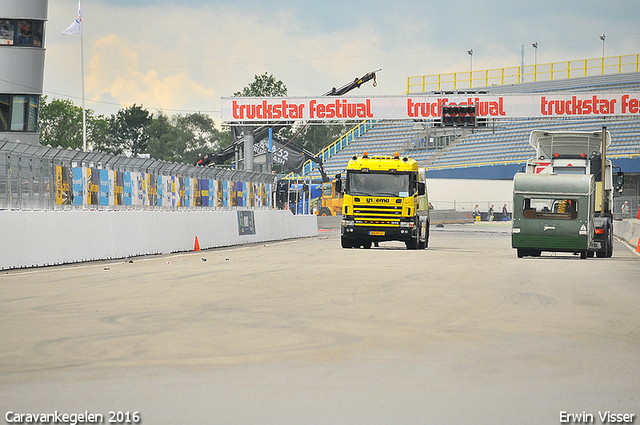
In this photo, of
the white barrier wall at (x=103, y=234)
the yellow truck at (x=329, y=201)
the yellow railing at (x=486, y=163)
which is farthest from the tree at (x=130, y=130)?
the white barrier wall at (x=103, y=234)

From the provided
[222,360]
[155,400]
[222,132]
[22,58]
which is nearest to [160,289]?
[222,360]

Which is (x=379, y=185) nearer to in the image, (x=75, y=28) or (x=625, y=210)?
(x=75, y=28)

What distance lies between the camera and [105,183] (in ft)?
80.6

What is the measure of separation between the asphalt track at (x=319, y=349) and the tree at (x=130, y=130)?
122 metres

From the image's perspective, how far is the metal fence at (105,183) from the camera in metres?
19.6

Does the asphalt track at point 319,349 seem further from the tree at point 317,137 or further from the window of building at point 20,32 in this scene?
the tree at point 317,137

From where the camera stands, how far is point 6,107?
4541cm

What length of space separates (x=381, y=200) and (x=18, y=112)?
82.1ft

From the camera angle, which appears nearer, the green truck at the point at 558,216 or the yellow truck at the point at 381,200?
the green truck at the point at 558,216

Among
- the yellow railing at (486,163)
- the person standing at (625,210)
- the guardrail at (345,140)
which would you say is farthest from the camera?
the guardrail at (345,140)

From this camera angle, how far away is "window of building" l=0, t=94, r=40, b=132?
4534 centimetres

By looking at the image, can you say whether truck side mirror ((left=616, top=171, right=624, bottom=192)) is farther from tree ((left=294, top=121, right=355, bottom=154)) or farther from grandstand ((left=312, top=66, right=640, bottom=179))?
tree ((left=294, top=121, right=355, bottom=154))

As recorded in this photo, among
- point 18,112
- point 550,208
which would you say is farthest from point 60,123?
point 550,208

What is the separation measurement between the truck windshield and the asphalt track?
12.7m
